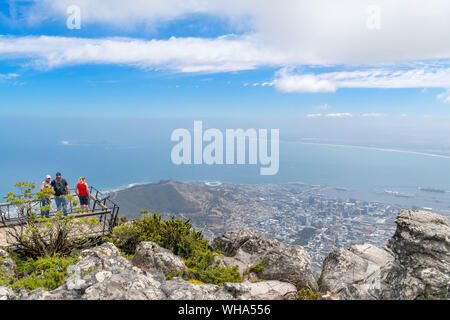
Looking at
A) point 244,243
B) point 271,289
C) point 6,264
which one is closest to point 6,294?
point 6,264

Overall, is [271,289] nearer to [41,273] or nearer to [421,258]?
[421,258]

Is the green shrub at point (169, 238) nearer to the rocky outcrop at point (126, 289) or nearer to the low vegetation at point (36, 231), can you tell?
the low vegetation at point (36, 231)

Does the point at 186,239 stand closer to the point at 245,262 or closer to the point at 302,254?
the point at 245,262

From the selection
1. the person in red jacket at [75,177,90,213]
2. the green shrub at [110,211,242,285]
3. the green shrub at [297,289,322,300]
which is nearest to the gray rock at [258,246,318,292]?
the green shrub at [297,289,322,300]

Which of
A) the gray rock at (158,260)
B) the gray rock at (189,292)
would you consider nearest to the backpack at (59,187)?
the gray rock at (158,260)

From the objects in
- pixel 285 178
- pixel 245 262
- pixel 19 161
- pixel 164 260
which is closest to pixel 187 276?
pixel 164 260

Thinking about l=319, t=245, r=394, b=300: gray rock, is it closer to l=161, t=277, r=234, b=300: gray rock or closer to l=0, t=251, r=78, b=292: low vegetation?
l=161, t=277, r=234, b=300: gray rock
